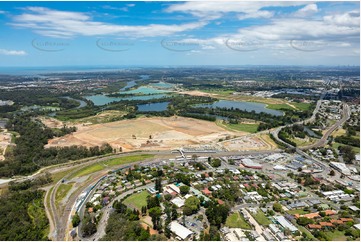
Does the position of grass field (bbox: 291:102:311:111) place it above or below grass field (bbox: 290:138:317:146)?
above

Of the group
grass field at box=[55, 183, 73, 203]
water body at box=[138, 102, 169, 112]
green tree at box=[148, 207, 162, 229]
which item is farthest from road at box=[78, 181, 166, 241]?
water body at box=[138, 102, 169, 112]

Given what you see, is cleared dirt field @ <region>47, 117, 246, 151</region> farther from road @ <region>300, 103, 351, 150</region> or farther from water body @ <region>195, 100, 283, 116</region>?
water body @ <region>195, 100, 283, 116</region>

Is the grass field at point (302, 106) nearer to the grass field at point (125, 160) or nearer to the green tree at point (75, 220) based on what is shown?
the grass field at point (125, 160)

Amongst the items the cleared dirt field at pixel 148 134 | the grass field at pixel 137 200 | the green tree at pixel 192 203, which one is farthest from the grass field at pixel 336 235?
the cleared dirt field at pixel 148 134

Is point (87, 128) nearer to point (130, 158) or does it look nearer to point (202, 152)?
point (130, 158)

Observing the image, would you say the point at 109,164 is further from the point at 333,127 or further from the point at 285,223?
the point at 333,127

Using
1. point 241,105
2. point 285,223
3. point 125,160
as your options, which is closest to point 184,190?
point 285,223
